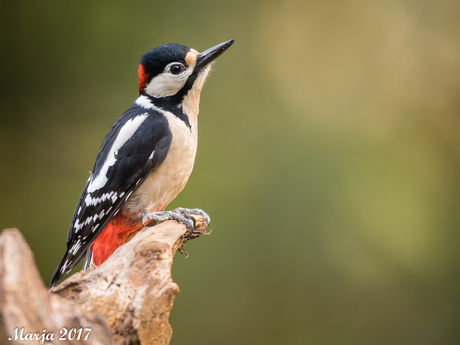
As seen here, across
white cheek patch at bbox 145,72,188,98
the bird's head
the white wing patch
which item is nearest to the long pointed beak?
the bird's head

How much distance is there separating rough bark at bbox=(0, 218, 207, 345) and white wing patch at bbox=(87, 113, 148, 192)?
498mm

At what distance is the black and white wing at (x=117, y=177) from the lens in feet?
5.37

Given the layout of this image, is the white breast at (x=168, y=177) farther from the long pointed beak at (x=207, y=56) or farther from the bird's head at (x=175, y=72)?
the long pointed beak at (x=207, y=56)

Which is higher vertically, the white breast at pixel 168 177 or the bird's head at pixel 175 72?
the bird's head at pixel 175 72

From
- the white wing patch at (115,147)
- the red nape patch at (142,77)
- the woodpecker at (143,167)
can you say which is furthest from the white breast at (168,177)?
the red nape patch at (142,77)

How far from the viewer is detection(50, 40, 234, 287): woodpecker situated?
5.42 feet

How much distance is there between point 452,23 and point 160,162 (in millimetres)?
2990

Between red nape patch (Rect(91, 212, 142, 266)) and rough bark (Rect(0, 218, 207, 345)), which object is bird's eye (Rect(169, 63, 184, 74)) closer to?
red nape patch (Rect(91, 212, 142, 266))

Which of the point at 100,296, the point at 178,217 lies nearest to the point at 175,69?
the point at 178,217

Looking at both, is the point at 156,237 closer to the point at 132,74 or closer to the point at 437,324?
the point at 132,74

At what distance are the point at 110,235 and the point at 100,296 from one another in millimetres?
777

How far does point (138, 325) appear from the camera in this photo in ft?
3.15

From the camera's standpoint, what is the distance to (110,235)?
175cm

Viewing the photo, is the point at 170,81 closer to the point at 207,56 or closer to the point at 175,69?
the point at 175,69
